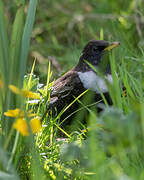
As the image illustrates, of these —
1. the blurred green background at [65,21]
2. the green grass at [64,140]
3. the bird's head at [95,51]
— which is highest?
the blurred green background at [65,21]

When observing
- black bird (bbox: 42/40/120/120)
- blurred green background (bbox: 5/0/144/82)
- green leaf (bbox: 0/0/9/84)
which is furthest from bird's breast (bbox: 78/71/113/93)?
blurred green background (bbox: 5/0/144/82)

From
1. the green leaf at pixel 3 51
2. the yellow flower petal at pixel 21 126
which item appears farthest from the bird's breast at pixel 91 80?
the yellow flower petal at pixel 21 126

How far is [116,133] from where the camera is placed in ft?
4.00

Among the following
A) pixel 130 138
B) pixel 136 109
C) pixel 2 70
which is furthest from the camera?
→ pixel 2 70

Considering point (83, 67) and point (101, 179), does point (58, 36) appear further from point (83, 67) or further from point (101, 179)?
point (101, 179)

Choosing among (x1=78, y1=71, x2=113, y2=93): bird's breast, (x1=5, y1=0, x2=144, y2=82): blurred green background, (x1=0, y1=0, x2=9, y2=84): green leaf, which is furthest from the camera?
(x1=5, y1=0, x2=144, y2=82): blurred green background

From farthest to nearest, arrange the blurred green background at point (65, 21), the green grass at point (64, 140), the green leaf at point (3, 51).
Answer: the blurred green background at point (65, 21)
the green leaf at point (3, 51)
the green grass at point (64, 140)

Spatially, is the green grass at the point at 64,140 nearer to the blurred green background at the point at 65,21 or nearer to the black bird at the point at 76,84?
the black bird at the point at 76,84

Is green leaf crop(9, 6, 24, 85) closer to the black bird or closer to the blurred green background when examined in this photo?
the black bird

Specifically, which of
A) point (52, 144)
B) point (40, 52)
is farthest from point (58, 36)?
point (52, 144)

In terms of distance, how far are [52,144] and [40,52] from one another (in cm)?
361

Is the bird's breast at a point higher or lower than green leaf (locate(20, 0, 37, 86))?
lower

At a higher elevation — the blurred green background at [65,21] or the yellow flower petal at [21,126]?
the blurred green background at [65,21]

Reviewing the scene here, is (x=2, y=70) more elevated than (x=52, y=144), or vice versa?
(x=2, y=70)
